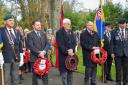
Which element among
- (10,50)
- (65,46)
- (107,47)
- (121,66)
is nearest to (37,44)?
(10,50)

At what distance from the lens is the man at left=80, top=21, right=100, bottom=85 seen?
13.1 metres

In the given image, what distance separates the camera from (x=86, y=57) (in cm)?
1330

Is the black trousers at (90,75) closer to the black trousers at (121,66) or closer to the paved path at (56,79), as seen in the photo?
the black trousers at (121,66)

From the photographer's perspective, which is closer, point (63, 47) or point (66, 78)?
point (63, 47)

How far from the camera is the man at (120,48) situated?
13359 mm

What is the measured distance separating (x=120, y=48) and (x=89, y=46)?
1097mm

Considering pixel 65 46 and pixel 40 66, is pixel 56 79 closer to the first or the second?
pixel 65 46

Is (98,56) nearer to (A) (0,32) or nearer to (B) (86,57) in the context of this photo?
(B) (86,57)

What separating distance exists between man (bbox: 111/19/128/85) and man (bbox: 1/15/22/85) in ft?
11.1

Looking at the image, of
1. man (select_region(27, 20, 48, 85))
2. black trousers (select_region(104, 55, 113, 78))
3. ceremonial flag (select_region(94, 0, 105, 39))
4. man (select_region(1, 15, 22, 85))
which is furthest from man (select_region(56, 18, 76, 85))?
black trousers (select_region(104, 55, 113, 78))

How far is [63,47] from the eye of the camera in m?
12.3

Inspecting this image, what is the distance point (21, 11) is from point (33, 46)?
122ft

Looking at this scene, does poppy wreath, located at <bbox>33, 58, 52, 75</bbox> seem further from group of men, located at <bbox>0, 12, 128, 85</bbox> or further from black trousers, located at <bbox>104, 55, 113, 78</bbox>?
black trousers, located at <bbox>104, 55, 113, 78</bbox>

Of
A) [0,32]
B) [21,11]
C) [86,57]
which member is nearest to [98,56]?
[86,57]
